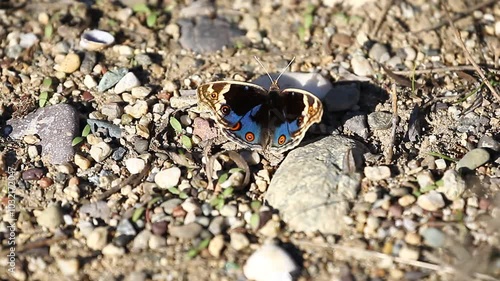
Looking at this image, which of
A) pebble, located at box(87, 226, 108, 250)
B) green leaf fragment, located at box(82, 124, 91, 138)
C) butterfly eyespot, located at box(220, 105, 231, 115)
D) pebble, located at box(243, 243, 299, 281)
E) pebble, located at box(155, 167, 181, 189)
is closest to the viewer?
pebble, located at box(243, 243, 299, 281)

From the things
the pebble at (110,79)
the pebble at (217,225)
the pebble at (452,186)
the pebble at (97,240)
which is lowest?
the pebble at (97,240)

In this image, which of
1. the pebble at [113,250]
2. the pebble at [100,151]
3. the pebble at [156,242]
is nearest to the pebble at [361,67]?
the pebble at [100,151]

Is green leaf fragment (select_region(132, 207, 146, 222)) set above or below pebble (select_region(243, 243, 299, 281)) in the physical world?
below

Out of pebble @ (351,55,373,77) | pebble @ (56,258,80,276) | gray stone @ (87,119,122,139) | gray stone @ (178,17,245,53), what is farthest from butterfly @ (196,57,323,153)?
pebble @ (56,258,80,276)

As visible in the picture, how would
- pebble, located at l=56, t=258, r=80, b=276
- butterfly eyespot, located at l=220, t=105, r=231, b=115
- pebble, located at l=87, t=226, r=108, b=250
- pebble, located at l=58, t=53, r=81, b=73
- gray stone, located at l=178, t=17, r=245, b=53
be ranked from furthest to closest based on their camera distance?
1. gray stone, located at l=178, t=17, r=245, b=53
2. pebble, located at l=58, t=53, r=81, b=73
3. butterfly eyespot, located at l=220, t=105, r=231, b=115
4. pebble, located at l=87, t=226, r=108, b=250
5. pebble, located at l=56, t=258, r=80, b=276

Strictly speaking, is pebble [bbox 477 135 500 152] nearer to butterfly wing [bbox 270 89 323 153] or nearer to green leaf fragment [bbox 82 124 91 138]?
butterfly wing [bbox 270 89 323 153]

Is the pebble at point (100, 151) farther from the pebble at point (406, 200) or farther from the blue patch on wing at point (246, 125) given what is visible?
the pebble at point (406, 200)

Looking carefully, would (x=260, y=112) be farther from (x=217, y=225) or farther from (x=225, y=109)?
(x=217, y=225)
